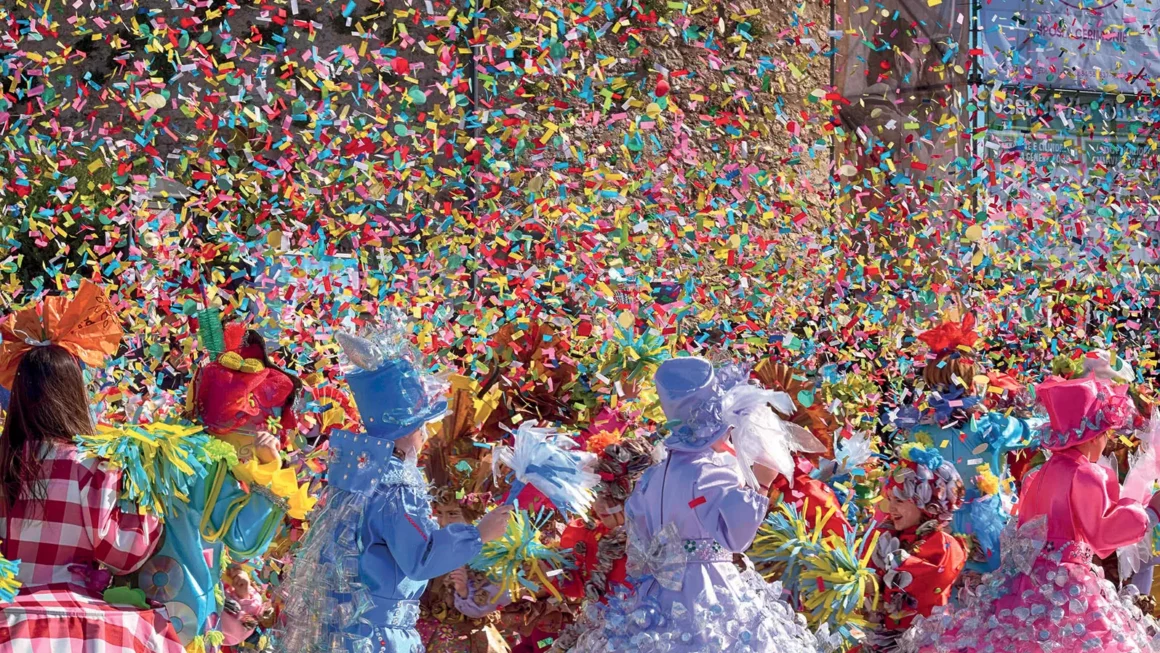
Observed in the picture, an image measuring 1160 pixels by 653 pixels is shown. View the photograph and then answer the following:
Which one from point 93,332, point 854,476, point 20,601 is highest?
point 93,332

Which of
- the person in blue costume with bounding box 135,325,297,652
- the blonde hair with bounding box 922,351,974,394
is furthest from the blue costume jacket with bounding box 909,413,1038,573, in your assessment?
the person in blue costume with bounding box 135,325,297,652

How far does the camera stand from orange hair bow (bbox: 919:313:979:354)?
641cm

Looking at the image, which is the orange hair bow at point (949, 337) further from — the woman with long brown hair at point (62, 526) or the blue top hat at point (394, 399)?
the woman with long brown hair at point (62, 526)

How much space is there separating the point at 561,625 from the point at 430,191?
18.3 feet

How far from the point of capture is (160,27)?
9.76 meters

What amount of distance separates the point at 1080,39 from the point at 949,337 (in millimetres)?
8578

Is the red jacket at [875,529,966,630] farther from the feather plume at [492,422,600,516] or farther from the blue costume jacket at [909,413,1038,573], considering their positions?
the feather plume at [492,422,600,516]

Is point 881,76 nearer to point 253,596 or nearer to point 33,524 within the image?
point 253,596

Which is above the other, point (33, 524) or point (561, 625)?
point (33, 524)

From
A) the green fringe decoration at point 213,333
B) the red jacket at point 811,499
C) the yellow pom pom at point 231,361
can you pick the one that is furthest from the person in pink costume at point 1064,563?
the green fringe decoration at point 213,333

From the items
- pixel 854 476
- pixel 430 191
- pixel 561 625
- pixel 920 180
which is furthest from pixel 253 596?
pixel 920 180

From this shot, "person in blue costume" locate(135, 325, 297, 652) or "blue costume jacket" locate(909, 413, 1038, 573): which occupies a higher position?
"person in blue costume" locate(135, 325, 297, 652)

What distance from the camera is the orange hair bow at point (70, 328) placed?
141 inches

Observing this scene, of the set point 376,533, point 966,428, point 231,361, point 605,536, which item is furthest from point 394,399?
point 966,428
